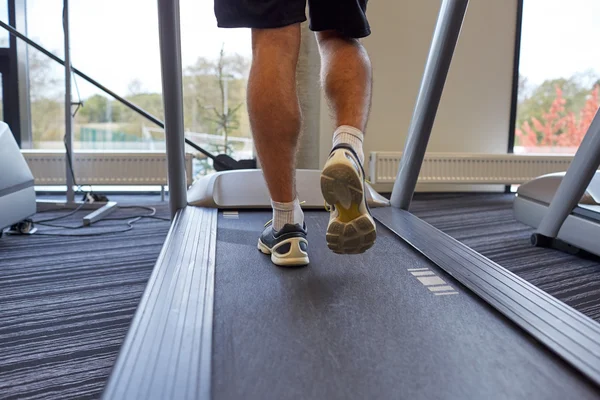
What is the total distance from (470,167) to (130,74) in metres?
2.40

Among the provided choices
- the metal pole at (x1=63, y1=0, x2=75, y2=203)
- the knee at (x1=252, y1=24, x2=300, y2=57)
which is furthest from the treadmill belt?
the metal pole at (x1=63, y1=0, x2=75, y2=203)

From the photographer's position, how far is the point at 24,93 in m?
3.22

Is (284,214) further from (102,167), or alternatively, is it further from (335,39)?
(102,167)

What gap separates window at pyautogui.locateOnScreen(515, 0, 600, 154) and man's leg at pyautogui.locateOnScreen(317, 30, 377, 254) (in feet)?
9.88

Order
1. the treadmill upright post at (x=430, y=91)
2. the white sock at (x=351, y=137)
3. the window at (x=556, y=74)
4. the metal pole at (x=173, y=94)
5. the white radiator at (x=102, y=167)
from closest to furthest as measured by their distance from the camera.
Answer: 1. the white sock at (x=351, y=137)
2. the metal pole at (x=173, y=94)
3. the treadmill upright post at (x=430, y=91)
4. the white radiator at (x=102, y=167)
5. the window at (x=556, y=74)

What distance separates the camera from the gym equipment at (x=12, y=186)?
5.93 feet

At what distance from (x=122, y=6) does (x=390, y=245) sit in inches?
107

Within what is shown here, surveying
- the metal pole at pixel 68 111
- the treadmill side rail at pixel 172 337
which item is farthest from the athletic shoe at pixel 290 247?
the metal pole at pixel 68 111

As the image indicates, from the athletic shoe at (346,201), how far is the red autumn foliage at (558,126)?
319 cm

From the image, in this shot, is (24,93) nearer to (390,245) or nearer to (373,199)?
(373,199)

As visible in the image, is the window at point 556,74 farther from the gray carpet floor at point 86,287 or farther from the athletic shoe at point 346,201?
the athletic shoe at point 346,201

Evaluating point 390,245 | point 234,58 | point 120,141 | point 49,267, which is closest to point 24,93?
point 120,141

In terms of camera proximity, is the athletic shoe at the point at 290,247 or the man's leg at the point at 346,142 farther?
the athletic shoe at the point at 290,247

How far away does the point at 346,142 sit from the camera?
1004mm
